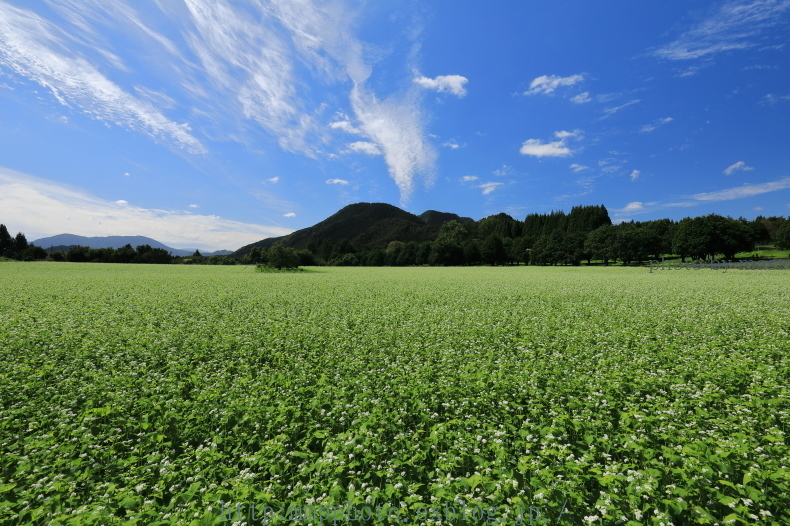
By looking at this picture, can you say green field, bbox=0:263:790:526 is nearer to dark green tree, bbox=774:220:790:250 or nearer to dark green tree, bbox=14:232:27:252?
dark green tree, bbox=774:220:790:250

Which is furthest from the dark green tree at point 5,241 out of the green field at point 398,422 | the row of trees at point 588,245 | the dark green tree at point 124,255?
the green field at point 398,422

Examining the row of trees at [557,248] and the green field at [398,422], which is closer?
the green field at [398,422]

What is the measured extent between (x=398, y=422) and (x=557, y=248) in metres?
110

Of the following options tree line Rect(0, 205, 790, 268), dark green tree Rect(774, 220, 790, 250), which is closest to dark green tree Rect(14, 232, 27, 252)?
tree line Rect(0, 205, 790, 268)

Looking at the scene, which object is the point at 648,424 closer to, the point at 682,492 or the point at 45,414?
the point at 682,492

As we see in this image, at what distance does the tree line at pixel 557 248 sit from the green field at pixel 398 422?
57.5m

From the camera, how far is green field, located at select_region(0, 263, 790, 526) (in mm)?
4660

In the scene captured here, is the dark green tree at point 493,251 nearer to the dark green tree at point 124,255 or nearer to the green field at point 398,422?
the green field at point 398,422

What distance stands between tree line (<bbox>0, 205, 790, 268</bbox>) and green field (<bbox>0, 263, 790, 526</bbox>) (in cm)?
5754

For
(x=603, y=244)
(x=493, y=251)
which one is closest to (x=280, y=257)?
(x=493, y=251)

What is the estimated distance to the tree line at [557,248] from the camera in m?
89.7

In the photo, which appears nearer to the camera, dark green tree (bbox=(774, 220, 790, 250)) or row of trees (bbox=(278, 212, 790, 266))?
row of trees (bbox=(278, 212, 790, 266))

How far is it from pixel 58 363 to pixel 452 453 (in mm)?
12583

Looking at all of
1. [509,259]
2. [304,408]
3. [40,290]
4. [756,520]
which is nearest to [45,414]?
[304,408]
